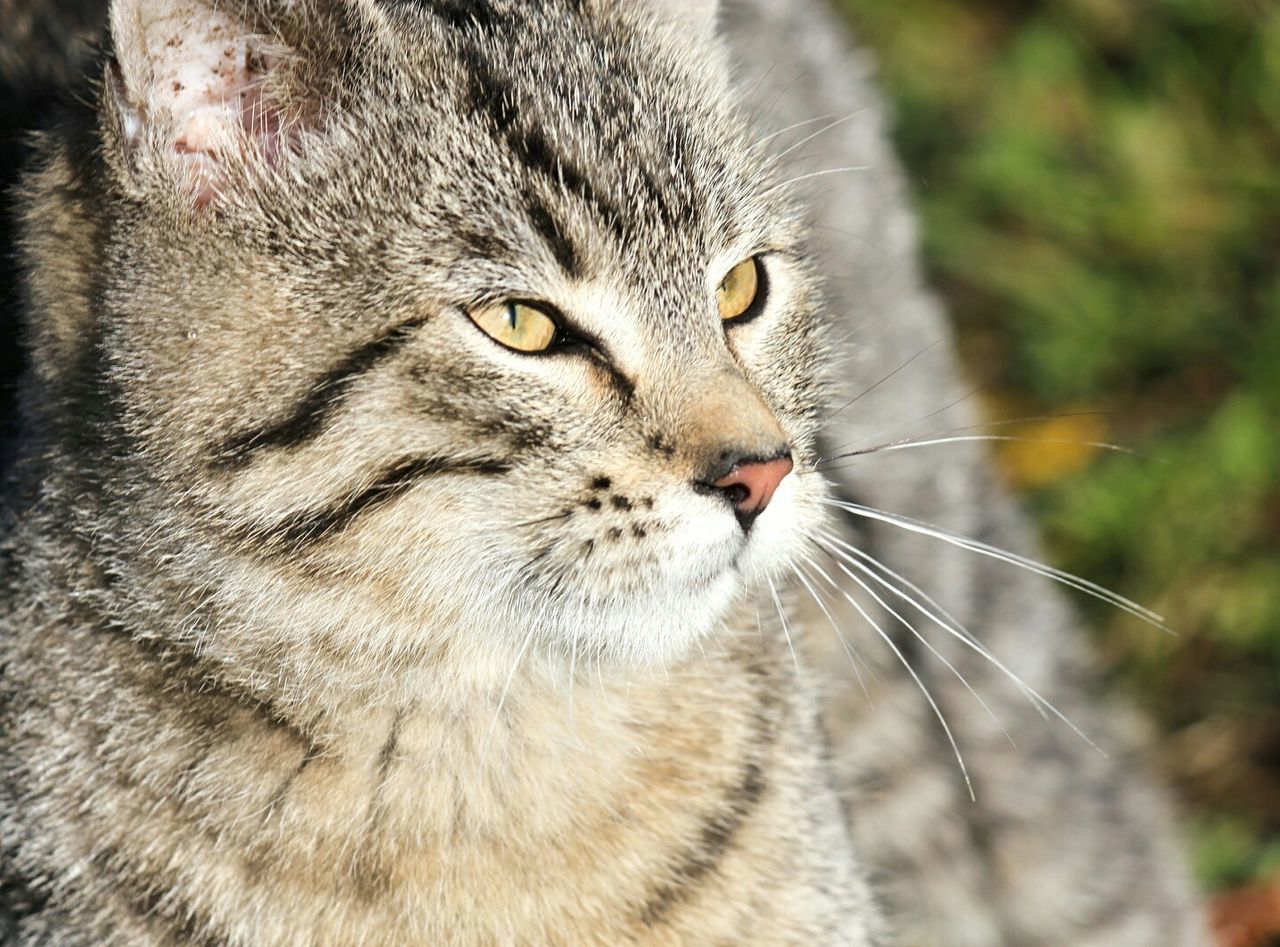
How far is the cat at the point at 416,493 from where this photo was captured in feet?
6.14

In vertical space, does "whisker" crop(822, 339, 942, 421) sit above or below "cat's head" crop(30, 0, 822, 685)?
above

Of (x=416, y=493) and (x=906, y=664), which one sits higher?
(x=906, y=664)

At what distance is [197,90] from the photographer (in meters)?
1.90

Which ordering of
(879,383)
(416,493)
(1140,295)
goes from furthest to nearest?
(1140,295)
(879,383)
(416,493)

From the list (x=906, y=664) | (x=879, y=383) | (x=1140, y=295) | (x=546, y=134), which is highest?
(x=1140, y=295)

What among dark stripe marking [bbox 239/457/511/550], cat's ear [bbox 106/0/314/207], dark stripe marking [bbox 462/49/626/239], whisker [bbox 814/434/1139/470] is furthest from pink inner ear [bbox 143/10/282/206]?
whisker [bbox 814/434/1139/470]

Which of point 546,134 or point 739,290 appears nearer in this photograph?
point 546,134

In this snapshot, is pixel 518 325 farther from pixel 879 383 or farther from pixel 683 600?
pixel 879 383

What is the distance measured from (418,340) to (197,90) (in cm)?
40

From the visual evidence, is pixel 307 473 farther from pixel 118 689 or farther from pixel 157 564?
pixel 118 689

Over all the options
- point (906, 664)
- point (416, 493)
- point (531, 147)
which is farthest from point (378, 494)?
point (906, 664)

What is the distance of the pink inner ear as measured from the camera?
6.06 feet

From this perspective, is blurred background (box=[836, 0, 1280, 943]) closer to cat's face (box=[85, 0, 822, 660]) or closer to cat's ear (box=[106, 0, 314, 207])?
cat's face (box=[85, 0, 822, 660])

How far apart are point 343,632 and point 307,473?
212 millimetres
